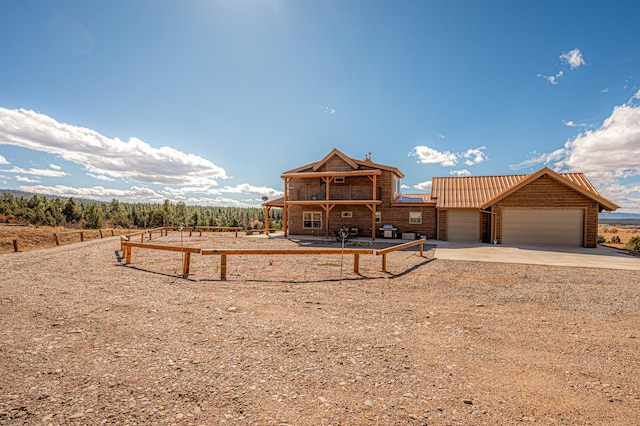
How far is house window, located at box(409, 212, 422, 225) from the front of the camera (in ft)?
75.7

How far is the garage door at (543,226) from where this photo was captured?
58.1ft

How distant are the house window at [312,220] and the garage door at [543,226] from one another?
13.7m

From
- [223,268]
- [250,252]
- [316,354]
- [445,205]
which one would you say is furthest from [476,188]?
[316,354]

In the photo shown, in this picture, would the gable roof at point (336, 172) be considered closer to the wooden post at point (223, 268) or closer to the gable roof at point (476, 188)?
the gable roof at point (476, 188)

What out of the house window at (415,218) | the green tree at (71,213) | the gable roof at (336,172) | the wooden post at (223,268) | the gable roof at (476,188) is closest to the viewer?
the wooden post at (223,268)

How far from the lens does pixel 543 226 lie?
1836cm

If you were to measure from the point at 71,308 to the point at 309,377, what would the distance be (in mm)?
5266

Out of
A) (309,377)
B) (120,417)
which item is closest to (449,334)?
(309,377)

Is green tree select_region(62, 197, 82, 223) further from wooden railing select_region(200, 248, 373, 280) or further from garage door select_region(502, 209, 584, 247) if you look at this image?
garage door select_region(502, 209, 584, 247)

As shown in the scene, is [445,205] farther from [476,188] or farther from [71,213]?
[71,213]

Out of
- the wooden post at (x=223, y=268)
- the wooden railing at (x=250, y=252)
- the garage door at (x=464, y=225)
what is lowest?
the wooden post at (x=223, y=268)

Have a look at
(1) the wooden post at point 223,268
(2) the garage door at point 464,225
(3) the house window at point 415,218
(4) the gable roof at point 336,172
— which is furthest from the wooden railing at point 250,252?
(2) the garage door at point 464,225

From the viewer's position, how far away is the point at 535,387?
322 cm

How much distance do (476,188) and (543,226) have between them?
6.00m
